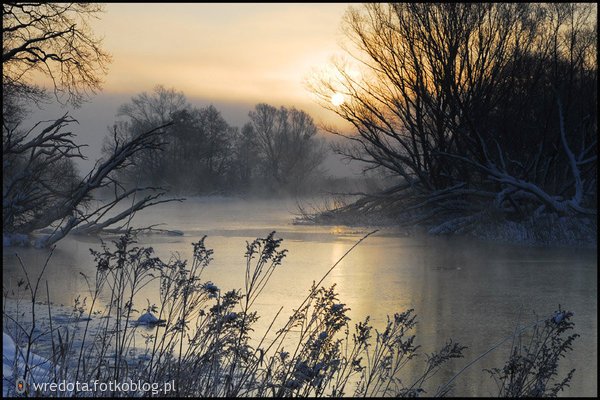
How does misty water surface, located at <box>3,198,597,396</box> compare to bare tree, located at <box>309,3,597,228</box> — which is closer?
misty water surface, located at <box>3,198,597,396</box>

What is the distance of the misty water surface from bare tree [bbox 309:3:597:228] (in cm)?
328

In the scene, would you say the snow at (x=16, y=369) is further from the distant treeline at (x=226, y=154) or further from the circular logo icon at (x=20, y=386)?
the distant treeline at (x=226, y=154)

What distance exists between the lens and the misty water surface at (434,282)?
8.32 m

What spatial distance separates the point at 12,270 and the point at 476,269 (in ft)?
30.9

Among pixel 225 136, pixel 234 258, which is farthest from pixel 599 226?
pixel 225 136

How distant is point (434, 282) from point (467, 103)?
11.5 m

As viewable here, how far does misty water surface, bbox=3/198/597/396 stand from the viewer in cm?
832

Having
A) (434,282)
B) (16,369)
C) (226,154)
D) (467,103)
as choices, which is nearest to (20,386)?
(16,369)

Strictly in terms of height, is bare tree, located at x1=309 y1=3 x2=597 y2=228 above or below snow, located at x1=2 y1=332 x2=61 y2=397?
above

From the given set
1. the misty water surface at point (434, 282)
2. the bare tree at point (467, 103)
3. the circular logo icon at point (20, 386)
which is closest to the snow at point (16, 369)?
the circular logo icon at point (20, 386)

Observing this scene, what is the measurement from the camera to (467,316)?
991cm

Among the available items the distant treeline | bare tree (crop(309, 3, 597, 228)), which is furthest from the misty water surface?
the distant treeline

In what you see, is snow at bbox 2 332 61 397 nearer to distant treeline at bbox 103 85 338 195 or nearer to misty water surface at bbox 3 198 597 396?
misty water surface at bbox 3 198 597 396

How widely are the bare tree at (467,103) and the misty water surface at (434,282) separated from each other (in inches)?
129
